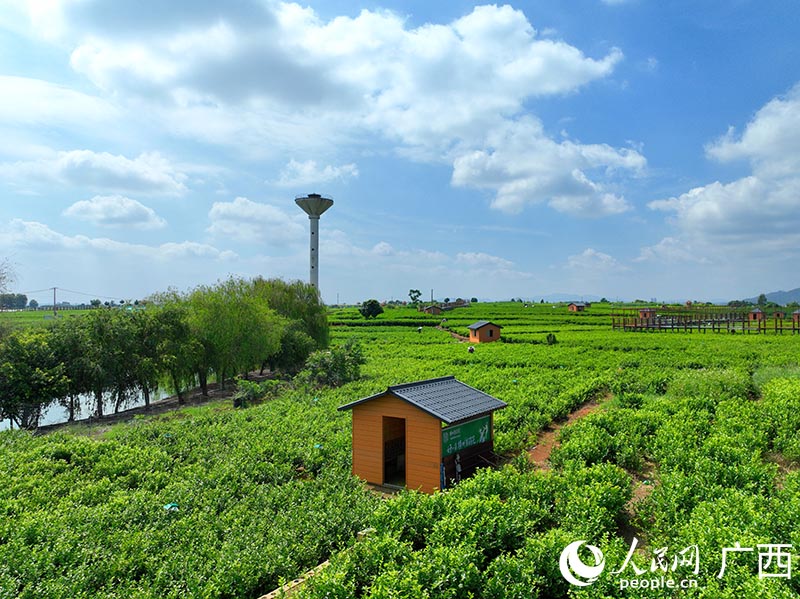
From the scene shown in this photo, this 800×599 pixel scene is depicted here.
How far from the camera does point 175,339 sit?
32.0m

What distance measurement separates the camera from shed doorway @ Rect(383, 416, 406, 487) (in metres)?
14.0

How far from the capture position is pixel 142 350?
101ft

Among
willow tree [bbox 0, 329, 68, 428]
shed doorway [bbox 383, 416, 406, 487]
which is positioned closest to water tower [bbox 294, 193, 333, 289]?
willow tree [bbox 0, 329, 68, 428]

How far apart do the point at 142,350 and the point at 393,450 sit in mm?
22764

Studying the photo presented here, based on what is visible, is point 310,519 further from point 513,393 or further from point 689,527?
point 513,393

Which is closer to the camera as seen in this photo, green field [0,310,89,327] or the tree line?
the tree line

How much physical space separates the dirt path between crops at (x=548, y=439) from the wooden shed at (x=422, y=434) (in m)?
1.71

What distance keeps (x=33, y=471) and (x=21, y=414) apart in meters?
14.4

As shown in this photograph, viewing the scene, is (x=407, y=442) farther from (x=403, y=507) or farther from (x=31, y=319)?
(x=31, y=319)

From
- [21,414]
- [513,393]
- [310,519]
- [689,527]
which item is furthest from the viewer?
[21,414]

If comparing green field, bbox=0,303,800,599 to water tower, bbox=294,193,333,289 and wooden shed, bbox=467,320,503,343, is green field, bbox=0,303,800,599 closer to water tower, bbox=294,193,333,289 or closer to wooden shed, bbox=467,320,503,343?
wooden shed, bbox=467,320,503,343

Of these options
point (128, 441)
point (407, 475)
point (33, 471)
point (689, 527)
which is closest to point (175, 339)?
point (128, 441)

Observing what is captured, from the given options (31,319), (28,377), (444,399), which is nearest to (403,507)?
(444,399)

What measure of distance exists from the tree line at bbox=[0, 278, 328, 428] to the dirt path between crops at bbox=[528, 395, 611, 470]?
22345 mm
